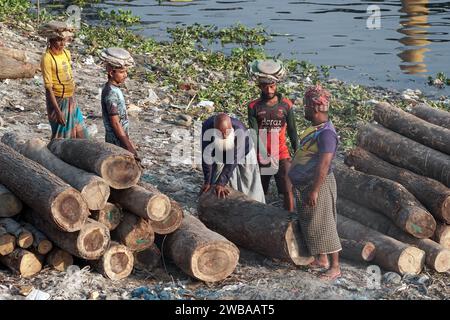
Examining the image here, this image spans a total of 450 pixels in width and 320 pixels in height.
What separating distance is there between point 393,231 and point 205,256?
6.33ft

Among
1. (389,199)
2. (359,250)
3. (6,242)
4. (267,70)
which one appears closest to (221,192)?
(267,70)

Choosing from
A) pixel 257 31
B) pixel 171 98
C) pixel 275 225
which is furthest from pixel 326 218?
pixel 257 31

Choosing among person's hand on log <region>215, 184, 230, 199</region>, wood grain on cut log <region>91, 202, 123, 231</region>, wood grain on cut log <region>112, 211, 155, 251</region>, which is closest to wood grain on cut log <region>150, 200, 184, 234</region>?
wood grain on cut log <region>112, 211, 155, 251</region>

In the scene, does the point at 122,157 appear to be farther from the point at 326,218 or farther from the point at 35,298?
the point at 326,218

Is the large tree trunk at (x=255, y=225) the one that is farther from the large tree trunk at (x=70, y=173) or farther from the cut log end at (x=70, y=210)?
the cut log end at (x=70, y=210)

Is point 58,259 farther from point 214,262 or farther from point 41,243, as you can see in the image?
point 214,262

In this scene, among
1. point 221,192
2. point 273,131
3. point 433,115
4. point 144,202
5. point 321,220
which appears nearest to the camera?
point 144,202

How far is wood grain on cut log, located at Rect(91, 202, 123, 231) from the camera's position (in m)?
6.34

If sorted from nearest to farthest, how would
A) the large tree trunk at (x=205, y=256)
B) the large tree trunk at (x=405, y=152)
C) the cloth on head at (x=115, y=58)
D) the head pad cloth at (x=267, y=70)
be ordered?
the large tree trunk at (x=205, y=256), the cloth on head at (x=115, y=58), the head pad cloth at (x=267, y=70), the large tree trunk at (x=405, y=152)

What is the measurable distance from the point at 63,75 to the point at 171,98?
408 cm

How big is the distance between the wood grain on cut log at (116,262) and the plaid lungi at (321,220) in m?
1.47

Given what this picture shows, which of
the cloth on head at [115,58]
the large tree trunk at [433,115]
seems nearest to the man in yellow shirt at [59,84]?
the cloth on head at [115,58]

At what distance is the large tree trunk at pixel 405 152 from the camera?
7.66 m

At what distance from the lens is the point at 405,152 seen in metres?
8.01
